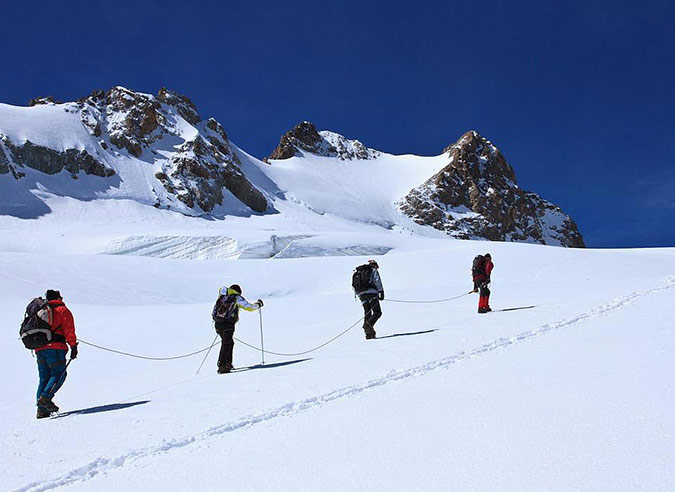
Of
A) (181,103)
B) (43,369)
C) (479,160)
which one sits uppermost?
(181,103)

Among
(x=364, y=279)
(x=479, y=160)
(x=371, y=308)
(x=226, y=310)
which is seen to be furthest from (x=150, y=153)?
(x=479, y=160)

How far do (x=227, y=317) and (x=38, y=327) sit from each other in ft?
9.78

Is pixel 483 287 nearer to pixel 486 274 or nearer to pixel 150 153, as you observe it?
pixel 486 274

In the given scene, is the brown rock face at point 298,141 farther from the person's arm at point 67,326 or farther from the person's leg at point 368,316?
the person's arm at point 67,326

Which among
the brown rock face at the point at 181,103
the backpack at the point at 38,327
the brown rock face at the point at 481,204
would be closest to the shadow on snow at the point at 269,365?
the backpack at the point at 38,327

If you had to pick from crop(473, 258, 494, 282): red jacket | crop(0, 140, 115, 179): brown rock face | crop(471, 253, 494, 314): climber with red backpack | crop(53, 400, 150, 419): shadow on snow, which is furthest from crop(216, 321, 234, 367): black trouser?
crop(0, 140, 115, 179): brown rock face

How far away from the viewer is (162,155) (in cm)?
9062

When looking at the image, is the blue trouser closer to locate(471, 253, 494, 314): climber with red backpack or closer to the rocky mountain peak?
locate(471, 253, 494, 314): climber with red backpack

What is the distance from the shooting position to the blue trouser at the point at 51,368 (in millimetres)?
6264

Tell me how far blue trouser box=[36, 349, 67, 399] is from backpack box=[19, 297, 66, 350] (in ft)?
0.51

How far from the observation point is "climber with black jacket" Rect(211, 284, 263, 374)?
27.3ft

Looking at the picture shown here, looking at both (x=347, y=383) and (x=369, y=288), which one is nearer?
(x=347, y=383)

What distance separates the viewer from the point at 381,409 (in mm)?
4773

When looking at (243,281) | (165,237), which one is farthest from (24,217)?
(243,281)
